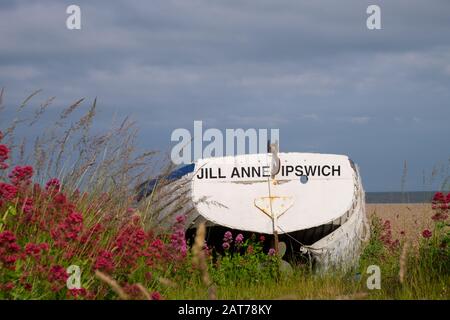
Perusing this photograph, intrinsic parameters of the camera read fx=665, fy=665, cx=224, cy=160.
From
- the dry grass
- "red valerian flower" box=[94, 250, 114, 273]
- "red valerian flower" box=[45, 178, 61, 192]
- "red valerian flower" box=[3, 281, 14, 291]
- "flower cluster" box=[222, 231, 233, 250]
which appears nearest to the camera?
"red valerian flower" box=[3, 281, 14, 291]

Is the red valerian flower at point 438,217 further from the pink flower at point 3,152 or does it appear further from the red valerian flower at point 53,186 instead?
the pink flower at point 3,152

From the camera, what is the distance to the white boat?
732 centimetres

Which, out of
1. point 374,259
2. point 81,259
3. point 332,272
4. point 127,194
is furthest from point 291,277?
point 81,259

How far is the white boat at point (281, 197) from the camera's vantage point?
732 centimetres

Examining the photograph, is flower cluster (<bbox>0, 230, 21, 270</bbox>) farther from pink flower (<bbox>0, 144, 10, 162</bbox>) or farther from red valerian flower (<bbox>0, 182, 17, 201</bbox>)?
pink flower (<bbox>0, 144, 10, 162</bbox>)

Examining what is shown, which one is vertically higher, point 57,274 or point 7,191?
point 7,191

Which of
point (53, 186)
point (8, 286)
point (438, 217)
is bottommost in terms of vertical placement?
point (8, 286)

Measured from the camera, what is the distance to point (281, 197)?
7.48m

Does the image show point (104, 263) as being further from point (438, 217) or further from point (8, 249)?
point (438, 217)

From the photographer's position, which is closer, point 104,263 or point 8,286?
point 8,286

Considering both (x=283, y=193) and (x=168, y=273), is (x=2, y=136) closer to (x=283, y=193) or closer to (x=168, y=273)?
(x=168, y=273)

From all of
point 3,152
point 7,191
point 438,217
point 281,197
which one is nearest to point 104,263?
point 7,191

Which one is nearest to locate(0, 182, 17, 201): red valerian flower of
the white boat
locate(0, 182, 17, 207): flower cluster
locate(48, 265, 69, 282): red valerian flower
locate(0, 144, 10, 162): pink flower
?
locate(0, 182, 17, 207): flower cluster

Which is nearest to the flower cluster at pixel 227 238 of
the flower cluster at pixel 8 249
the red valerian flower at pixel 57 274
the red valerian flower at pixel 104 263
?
the red valerian flower at pixel 104 263
